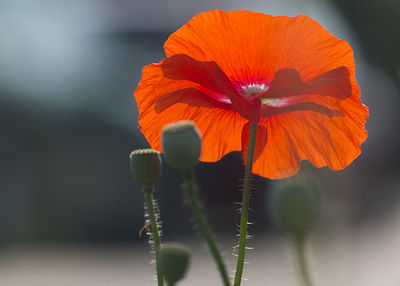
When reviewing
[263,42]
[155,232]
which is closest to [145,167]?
[155,232]

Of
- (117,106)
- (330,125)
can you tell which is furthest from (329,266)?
(117,106)

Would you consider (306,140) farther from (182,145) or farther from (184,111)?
(182,145)

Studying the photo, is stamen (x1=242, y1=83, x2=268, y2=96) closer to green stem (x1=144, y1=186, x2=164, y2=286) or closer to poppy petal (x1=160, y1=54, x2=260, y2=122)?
poppy petal (x1=160, y1=54, x2=260, y2=122)

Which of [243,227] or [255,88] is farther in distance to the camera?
[255,88]

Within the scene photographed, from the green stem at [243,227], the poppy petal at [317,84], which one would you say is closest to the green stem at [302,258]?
the green stem at [243,227]

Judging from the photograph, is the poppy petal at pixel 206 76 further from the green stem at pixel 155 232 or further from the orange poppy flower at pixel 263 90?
the green stem at pixel 155 232

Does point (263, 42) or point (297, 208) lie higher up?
point (263, 42)
